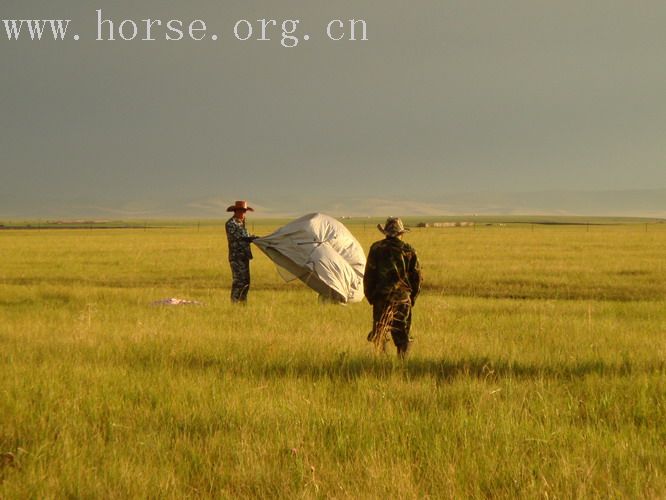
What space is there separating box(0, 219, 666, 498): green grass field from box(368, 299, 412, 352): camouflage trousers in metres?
0.33

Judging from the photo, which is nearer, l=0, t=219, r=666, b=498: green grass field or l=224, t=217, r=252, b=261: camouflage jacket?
l=0, t=219, r=666, b=498: green grass field

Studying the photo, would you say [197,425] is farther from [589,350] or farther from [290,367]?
[589,350]

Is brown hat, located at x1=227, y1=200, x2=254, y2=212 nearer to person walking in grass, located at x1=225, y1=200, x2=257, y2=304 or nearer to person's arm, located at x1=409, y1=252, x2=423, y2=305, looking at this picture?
person walking in grass, located at x1=225, y1=200, x2=257, y2=304

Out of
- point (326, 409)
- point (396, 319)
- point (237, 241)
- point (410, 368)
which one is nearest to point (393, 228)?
point (396, 319)

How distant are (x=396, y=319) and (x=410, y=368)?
0.65 m

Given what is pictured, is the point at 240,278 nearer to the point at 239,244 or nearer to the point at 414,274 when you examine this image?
the point at 239,244

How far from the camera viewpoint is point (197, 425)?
5133mm

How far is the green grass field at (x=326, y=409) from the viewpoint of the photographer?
408 cm

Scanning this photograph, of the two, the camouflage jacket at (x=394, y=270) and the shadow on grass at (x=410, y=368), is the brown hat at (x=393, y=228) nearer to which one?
the camouflage jacket at (x=394, y=270)

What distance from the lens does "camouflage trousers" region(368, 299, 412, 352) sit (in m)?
7.59

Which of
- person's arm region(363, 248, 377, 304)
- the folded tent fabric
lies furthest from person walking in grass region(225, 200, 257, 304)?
person's arm region(363, 248, 377, 304)

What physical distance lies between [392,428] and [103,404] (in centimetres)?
252

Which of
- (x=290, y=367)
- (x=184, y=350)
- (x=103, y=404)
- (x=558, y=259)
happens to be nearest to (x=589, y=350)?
(x=290, y=367)

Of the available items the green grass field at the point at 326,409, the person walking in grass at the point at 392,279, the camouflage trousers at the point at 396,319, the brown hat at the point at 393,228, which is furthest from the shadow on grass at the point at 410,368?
the brown hat at the point at 393,228
